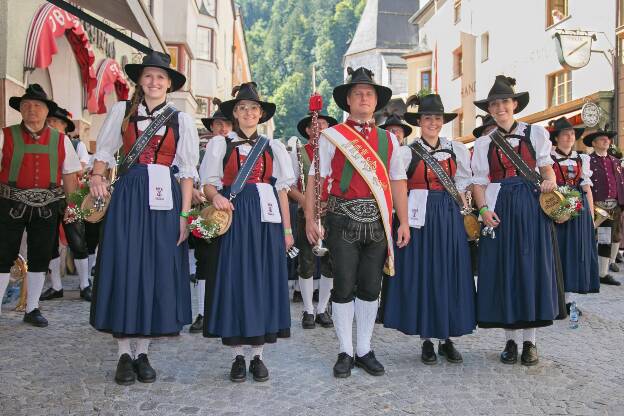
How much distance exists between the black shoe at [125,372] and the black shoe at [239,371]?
0.66 metres

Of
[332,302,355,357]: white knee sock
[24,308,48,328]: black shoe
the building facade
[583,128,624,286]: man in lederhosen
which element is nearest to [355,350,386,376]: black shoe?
[332,302,355,357]: white knee sock

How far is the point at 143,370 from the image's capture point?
13.2ft

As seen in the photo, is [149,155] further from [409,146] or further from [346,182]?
[409,146]

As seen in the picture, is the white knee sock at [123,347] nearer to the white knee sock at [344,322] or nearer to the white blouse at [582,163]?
the white knee sock at [344,322]

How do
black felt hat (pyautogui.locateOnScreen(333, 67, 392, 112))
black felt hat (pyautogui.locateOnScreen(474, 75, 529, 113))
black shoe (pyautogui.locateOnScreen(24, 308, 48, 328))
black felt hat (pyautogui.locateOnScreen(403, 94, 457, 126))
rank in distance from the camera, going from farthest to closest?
1. black shoe (pyautogui.locateOnScreen(24, 308, 48, 328))
2. black felt hat (pyautogui.locateOnScreen(403, 94, 457, 126))
3. black felt hat (pyautogui.locateOnScreen(474, 75, 529, 113))
4. black felt hat (pyautogui.locateOnScreen(333, 67, 392, 112))

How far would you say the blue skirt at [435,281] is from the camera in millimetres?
4508

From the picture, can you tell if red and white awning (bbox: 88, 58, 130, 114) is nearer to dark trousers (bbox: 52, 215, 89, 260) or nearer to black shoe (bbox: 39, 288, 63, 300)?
dark trousers (bbox: 52, 215, 89, 260)

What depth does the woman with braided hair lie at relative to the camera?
3871mm

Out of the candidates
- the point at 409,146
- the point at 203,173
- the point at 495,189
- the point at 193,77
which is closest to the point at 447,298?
the point at 495,189

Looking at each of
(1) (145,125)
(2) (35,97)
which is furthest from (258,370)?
(2) (35,97)

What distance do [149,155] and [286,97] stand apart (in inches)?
2860

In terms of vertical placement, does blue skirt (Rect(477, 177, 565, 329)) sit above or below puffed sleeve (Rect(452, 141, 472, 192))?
below

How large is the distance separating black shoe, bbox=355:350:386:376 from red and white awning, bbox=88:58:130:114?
7.85 metres

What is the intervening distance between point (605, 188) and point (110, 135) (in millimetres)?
7450
